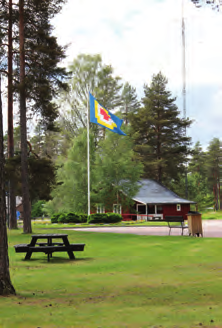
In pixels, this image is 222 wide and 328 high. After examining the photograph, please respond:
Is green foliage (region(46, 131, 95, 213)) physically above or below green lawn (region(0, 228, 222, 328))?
above

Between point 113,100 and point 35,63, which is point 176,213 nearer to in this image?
point 113,100

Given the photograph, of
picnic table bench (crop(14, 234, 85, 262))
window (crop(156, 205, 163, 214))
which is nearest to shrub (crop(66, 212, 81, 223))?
window (crop(156, 205, 163, 214))

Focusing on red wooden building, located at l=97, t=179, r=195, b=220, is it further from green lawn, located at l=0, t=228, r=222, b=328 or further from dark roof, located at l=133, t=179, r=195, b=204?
green lawn, located at l=0, t=228, r=222, b=328

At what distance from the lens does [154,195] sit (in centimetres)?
5247

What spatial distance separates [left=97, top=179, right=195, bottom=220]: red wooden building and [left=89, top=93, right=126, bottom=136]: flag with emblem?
11518 mm

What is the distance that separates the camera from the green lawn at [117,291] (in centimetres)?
553

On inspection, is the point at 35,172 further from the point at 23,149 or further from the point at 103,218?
the point at 103,218

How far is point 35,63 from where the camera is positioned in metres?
24.7

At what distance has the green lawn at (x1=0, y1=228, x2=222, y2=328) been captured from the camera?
5527 mm

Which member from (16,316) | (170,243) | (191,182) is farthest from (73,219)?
(191,182)

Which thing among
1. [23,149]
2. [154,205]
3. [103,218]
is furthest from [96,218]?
[154,205]

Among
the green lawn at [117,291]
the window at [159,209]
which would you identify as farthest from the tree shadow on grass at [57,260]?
the window at [159,209]

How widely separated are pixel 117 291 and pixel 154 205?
4454cm

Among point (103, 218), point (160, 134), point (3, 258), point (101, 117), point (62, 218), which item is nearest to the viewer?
point (3, 258)
